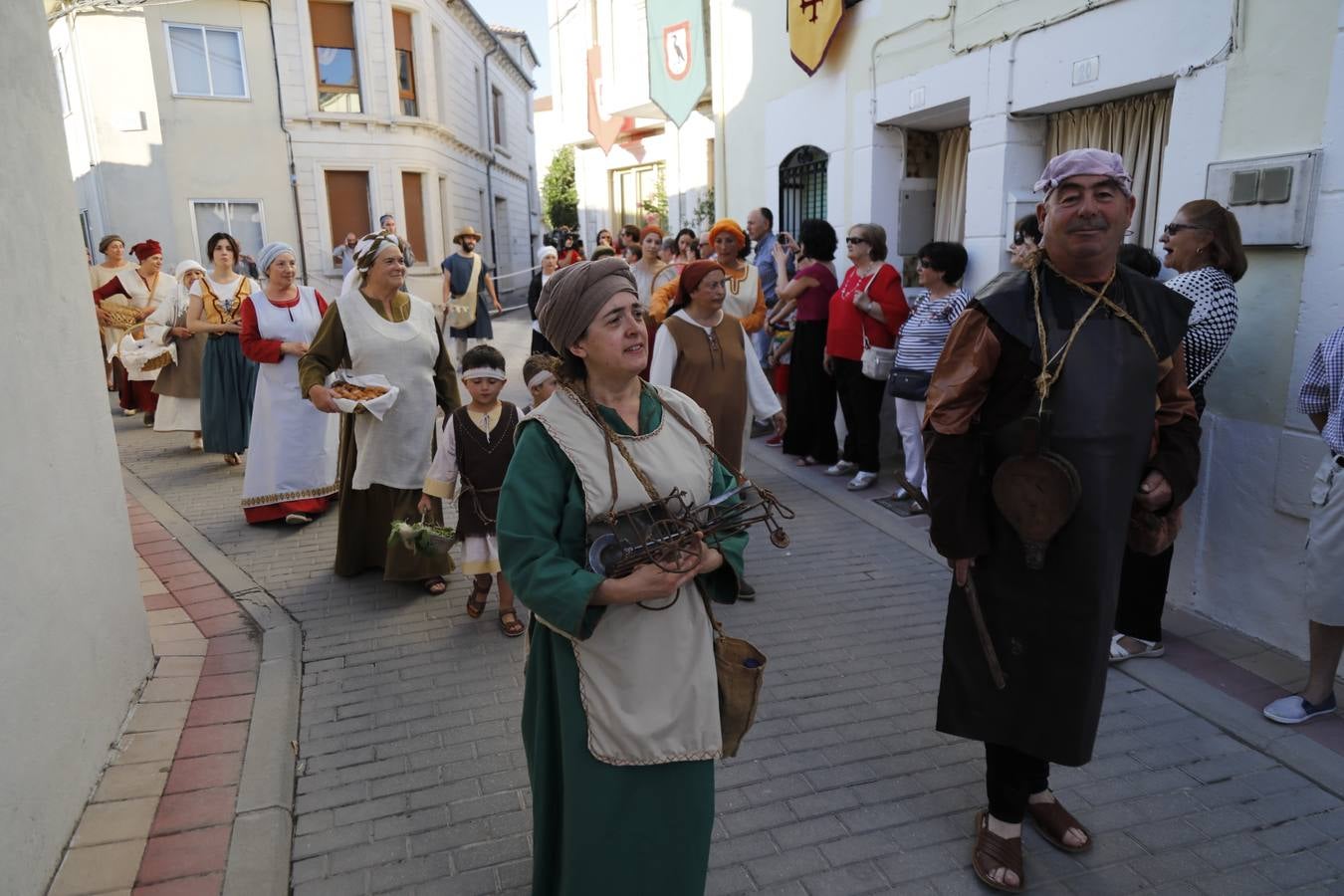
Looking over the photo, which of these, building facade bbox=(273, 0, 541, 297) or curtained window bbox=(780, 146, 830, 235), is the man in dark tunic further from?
building facade bbox=(273, 0, 541, 297)

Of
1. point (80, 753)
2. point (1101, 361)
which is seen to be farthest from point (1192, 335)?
point (80, 753)

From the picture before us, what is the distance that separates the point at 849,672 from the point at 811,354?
4037mm

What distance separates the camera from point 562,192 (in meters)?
36.9

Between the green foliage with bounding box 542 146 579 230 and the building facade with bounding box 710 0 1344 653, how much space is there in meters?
30.0

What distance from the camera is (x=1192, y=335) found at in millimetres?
3912

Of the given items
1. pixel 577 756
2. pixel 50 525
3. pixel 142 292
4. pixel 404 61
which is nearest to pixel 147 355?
pixel 142 292

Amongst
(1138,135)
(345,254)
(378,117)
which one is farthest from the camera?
(378,117)

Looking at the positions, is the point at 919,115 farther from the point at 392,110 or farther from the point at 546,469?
the point at 392,110

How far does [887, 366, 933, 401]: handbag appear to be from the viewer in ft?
19.3

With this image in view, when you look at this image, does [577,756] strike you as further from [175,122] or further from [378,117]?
[378,117]

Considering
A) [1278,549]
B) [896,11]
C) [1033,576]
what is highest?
[896,11]

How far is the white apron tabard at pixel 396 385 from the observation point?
15.7 ft

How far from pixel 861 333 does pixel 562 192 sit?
3212 centimetres

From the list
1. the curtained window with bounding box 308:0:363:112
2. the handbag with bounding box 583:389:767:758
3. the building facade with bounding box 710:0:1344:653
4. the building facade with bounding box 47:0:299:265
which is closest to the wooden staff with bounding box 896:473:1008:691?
the handbag with bounding box 583:389:767:758
